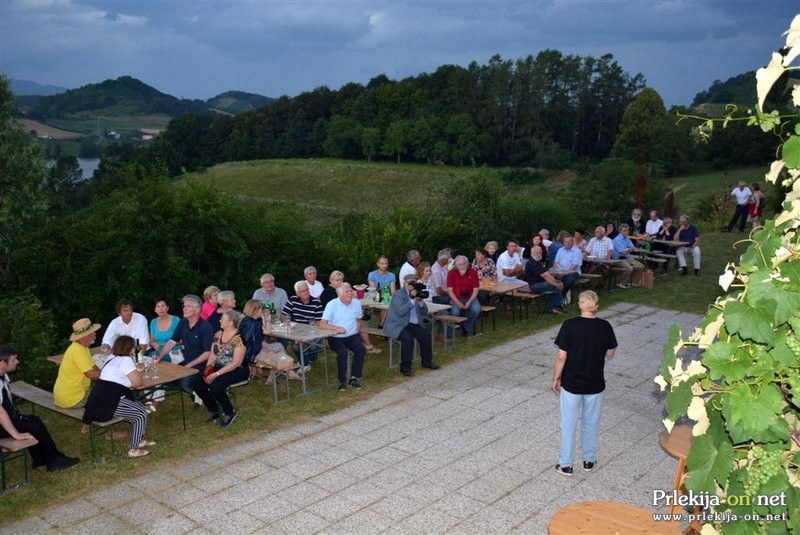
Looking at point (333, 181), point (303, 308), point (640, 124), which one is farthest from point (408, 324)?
point (333, 181)

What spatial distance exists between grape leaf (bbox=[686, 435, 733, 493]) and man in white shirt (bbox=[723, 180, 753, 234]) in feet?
60.9

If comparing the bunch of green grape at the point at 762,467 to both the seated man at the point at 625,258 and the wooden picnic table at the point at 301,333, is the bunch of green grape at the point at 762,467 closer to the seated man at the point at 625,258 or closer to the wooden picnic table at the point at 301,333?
the wooden picnic table at the point at 301,333

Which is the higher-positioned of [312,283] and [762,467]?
[762,467]

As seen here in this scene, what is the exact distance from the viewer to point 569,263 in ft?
39.3

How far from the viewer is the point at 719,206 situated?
2538cm

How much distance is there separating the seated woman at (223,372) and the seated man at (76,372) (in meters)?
1.10

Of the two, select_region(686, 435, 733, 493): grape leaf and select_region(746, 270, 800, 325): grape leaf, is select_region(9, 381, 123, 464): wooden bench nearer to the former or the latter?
select_region(686, 435, 733, 493): grape leaf

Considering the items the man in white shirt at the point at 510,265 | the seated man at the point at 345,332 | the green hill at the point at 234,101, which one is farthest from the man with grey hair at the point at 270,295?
the green hill at the point at 234,101

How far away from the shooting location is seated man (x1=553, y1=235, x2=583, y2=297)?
11.8 m

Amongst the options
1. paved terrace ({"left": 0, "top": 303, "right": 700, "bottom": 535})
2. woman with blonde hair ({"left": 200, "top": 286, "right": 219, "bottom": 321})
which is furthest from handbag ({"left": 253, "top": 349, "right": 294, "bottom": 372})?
woman with blonde hair ({"left": 200, "top": 286, "right": 219, "bottom": 321})

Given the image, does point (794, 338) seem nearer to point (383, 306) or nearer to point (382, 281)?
point (383, 306)

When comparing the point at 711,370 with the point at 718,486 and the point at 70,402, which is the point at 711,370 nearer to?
the point at 718,486

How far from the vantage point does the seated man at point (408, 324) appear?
28.3 ft

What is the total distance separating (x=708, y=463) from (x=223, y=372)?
5591 mm
